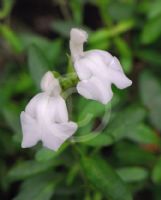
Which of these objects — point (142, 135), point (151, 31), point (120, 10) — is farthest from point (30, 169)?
point (120, 10)

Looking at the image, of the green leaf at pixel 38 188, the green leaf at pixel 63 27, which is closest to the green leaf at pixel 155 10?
the green leaf at pixel 63 27

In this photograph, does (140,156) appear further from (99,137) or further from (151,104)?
(99,137)

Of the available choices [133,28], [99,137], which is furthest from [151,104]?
[99,137]

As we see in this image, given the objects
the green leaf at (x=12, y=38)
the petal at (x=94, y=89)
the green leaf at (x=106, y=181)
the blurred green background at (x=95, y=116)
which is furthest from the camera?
the green leaf at (x=12, y=38)

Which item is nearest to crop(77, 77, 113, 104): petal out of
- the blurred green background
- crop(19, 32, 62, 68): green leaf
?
the blurred green background

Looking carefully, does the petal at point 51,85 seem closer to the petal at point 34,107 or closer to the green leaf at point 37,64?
the petal at point 34,107

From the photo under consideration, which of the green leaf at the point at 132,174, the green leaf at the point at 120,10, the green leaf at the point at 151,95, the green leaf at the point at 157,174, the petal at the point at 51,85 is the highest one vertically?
the green leaf at the point at 120,10

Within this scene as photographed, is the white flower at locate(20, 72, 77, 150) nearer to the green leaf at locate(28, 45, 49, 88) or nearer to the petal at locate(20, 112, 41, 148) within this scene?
the petal at locate(20, 112, 41, 148)

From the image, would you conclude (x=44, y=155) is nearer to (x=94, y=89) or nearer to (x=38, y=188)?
(x=38, y=188)
